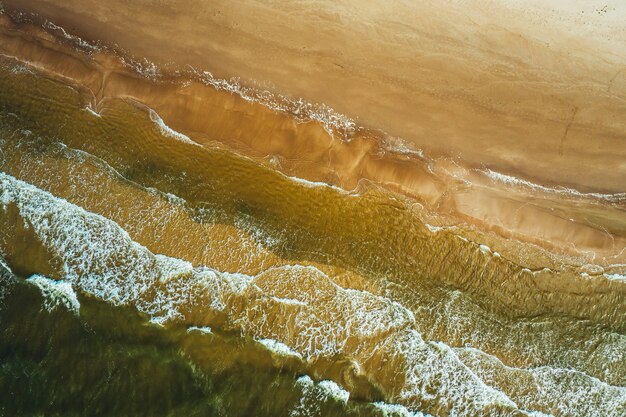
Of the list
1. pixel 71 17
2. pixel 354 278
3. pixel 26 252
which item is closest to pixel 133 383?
pixel 26 252

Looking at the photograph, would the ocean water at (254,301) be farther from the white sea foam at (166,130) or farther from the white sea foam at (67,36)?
the white sea foam at (67,36)

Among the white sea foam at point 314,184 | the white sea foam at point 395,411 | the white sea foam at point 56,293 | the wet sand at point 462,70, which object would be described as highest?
the wet sand at point 462,70

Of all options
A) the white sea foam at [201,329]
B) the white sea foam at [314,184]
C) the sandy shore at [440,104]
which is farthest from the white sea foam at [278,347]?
the sandy shore at [440,104]

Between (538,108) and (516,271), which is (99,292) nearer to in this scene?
(516,271)

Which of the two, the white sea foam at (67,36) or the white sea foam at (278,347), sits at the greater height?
the white sea foam at (67,36)

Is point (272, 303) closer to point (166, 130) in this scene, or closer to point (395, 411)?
point (395, 411)

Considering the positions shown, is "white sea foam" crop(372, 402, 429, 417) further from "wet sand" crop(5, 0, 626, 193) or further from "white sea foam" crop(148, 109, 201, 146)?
"white sea foam" crop(148, 109, 201, 146)
